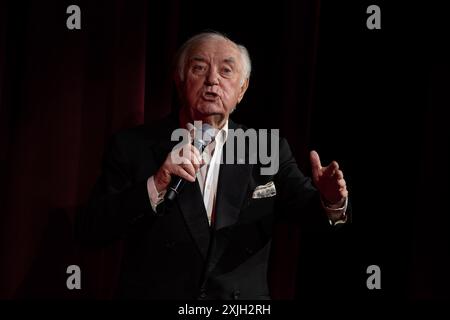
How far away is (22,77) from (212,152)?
0.84 meters

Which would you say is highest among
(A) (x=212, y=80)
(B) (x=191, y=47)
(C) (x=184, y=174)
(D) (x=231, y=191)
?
(B) (x=191, y=47)

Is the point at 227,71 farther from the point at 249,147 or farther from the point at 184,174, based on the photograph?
the point at 184,174

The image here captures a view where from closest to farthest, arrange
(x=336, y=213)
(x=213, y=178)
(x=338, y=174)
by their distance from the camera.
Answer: (x=338, y=174) → (x=336, y=213) → (x=213, y=178)

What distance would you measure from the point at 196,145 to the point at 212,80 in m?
0.28

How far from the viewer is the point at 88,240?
1563mm

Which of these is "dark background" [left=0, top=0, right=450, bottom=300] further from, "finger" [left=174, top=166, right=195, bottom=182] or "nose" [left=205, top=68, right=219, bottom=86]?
"finger" [left=174, top=166, right=195, bottom=182]

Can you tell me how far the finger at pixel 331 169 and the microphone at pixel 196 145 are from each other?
35 centimetres

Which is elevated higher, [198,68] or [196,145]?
[198,68]

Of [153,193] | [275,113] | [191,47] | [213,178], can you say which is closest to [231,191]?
[213,178]

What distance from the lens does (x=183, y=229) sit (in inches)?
63.0

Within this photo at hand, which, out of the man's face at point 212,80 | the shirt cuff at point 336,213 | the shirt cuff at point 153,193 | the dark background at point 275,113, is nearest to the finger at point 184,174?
the shirt cuff at point 153,193

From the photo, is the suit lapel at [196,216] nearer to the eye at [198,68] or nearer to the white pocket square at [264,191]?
the white pocket square at [264,191]

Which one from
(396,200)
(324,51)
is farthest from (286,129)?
(396,200)

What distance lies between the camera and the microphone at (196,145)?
1369 millimetres
